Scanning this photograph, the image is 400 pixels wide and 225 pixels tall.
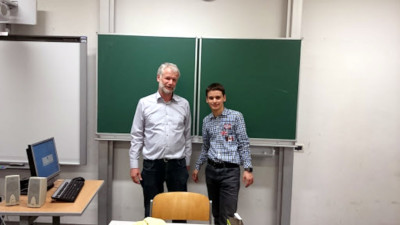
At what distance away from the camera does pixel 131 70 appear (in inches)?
111

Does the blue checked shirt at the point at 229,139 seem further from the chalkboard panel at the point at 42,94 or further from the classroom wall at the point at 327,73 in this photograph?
the chalkboard panel at the point at 42,94

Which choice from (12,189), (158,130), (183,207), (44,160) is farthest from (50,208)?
(158,130)

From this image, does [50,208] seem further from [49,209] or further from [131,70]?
[131,70]

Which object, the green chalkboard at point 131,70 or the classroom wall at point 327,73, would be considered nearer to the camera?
the green chalkboard at point 131,70

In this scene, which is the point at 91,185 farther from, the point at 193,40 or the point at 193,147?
the point at 193,40

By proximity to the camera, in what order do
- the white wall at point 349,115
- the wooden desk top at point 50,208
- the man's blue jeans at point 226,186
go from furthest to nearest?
the white wall at point 349,115
the man's blue jeans at point 226,186
the wooden desk top at point 50,208

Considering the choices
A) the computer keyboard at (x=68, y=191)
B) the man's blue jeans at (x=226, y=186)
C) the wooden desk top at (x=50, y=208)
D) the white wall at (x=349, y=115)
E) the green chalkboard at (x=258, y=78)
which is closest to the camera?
the wooden desk top at (x=50, y=208)

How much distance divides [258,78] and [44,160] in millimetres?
2005

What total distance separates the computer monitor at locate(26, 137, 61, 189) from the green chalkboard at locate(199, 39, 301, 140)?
136cm

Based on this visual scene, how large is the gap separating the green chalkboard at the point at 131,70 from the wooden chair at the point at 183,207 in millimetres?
1108

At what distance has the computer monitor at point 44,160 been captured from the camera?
1961mm

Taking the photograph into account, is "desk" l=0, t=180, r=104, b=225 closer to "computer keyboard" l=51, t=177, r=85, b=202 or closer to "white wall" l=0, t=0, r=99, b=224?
"computer keyboard" l=51, t=177, r=85, b=202

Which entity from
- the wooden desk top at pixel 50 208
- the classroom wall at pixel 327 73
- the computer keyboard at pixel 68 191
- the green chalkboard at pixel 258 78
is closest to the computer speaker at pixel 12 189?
the wooden desk top at pixel 50 208

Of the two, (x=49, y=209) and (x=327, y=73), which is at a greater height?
(x=327, y=73)
